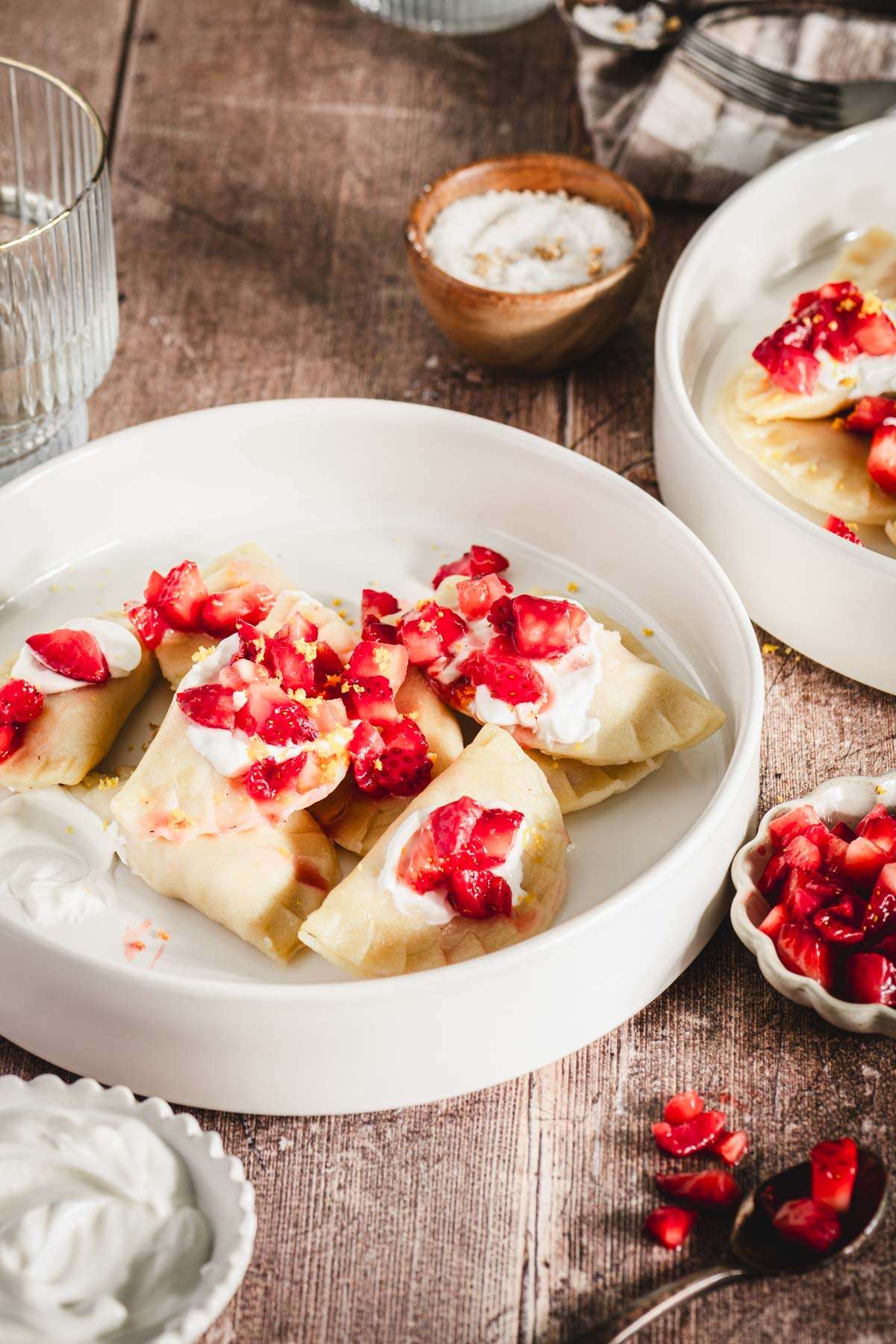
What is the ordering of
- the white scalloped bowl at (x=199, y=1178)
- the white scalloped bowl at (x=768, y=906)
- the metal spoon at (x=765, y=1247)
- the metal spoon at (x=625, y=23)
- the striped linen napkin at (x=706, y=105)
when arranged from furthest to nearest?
the metal spoon at (x=625, y=23) → the striped linen napkin at (x=706, y=105) → the white scalloped bowl at (x=768, y=906) → the metal spoon at (x=765, y=1247) → the white scalloped bowl at (x=199, y=1178)

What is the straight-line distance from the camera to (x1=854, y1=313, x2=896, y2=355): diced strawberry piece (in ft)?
7.74

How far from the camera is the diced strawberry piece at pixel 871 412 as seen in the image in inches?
92.0

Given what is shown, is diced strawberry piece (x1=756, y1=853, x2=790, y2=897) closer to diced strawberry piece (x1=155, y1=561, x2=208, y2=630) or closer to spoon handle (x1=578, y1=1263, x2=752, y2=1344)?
spoon handle (x1=578, y1=1263, x2=752, y2=1344)

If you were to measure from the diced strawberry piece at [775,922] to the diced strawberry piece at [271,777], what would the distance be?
2.06 feet

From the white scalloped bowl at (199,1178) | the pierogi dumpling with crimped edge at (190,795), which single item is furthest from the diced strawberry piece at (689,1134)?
the pierogi dumpling with crimped edge at (190,795)

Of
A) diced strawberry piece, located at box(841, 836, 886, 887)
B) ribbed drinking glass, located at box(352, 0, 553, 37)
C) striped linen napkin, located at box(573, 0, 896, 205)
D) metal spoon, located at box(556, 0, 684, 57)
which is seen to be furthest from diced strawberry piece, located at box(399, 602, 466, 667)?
ribbed drinking glass, located at box(352, 0, 553, 37)

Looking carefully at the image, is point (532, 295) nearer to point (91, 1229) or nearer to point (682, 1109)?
point (682, 1109)

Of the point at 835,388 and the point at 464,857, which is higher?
the point at 835,388

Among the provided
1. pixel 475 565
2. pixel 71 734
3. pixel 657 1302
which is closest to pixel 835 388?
pixel 475 565

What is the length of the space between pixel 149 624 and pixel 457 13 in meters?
2.30

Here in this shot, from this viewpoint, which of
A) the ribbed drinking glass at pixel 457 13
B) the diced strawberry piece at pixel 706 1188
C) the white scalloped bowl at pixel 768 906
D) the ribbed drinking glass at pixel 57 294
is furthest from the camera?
the ribbed drinking glass at pixel 457 13

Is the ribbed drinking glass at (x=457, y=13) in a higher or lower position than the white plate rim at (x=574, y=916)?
higher

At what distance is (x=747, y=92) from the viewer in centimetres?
307

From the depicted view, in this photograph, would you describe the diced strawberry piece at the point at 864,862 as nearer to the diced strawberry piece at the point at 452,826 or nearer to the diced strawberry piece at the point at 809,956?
the diced strawberry piece at the point at 809,956
